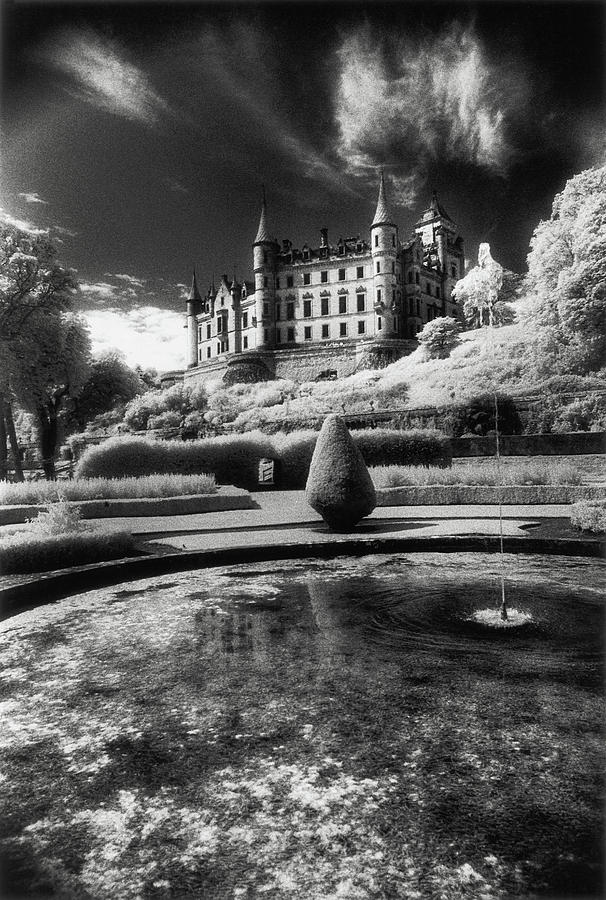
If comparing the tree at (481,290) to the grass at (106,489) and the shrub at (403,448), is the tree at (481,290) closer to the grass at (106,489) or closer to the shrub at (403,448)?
the shrub at (403,448)

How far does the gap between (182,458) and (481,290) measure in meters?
16.9

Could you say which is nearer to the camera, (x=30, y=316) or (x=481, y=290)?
(x=30, y=316)

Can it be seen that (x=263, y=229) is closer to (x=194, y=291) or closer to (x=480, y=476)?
(x=194, y=291)

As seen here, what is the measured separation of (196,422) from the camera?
20688mm

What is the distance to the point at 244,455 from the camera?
50.1 feet

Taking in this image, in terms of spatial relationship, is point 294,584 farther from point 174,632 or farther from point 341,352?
point 341,352

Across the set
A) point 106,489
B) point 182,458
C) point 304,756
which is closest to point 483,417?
point 182,458

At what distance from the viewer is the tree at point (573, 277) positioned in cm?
1273

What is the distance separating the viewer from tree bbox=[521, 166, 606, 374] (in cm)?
1273

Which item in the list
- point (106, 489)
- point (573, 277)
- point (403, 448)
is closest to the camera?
point (106, 489)

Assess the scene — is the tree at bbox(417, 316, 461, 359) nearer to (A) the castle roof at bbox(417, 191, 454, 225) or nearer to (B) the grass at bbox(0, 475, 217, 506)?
(A) the castle roof at bbox(417, 191, 454, 225)

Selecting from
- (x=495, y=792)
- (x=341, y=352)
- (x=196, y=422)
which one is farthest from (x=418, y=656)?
(x=341, y=352)

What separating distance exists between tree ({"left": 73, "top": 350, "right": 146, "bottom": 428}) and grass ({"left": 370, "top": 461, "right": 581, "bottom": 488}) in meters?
11.5

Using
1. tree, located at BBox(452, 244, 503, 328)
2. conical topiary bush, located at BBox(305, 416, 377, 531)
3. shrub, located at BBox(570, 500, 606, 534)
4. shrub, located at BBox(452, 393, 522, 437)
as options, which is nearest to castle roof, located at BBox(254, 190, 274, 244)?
conical topiary bush, located at BBox(305, 416, 377, 531)
